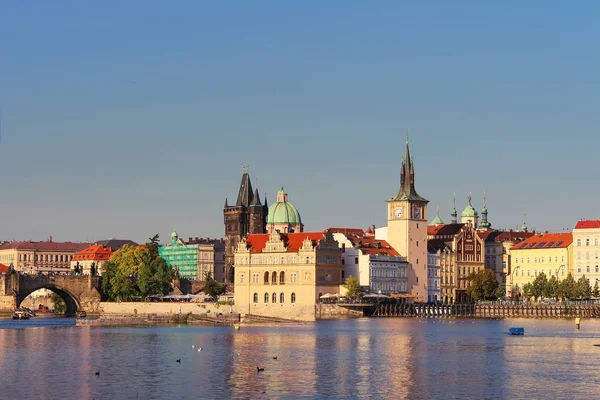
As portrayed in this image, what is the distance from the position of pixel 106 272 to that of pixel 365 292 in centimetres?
3609

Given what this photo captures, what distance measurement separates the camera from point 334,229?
180 m

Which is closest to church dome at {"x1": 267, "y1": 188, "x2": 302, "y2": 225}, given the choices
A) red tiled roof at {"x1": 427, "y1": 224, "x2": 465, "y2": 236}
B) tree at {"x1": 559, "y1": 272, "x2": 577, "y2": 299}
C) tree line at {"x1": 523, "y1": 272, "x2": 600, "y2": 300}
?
red tiled roof at {"x1": 427, "y1": 224, "x2": 465, "y2": 236}

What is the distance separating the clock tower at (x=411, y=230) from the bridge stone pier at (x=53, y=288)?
131 feet

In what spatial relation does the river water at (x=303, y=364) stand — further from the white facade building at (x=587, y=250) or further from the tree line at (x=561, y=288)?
the white facade building at (x=587, y=250)

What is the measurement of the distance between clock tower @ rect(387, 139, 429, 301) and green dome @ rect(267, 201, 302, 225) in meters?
26.6

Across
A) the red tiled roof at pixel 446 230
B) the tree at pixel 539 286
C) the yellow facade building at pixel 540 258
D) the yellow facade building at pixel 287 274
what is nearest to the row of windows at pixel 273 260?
the yellow facade building at pixel 287 274

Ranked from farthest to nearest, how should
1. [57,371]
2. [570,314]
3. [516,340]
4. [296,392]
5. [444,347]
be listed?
1. [570,314]
2. [516,340]
3. [444,347]
4. [57,371]
5. [296,392]

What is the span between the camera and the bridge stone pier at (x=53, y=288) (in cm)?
16488

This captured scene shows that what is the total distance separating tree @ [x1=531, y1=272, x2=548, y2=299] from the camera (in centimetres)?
15988

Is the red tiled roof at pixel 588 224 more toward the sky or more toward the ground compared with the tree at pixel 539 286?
more toward the sky

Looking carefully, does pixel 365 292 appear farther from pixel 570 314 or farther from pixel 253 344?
pixel 253 344

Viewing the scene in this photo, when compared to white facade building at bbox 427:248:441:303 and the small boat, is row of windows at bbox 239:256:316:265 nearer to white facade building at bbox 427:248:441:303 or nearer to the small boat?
white facade building at bbox 427:248:441:303

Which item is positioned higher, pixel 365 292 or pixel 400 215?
pixel 400 215

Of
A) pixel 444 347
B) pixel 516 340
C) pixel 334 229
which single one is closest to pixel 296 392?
pixel 444 347
